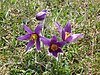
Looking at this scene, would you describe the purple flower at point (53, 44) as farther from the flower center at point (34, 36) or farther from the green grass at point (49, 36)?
the green grass at point (49, 36)

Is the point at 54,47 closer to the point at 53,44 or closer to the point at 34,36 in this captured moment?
the point at 53,44

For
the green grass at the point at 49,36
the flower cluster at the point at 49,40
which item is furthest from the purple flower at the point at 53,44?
the green grass at the point at 49,36

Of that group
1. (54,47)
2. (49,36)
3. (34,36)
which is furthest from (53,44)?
(49,36)

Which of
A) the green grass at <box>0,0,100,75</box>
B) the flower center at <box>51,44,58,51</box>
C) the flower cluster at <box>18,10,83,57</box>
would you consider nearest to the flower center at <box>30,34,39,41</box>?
the flower cluster at <box>18,10,83,57</box>

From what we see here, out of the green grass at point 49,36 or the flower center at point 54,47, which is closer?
the flower center at point 54,47

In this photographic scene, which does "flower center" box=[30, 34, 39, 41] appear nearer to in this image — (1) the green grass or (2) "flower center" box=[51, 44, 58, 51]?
(2) "flower center" box=[51, 44, 58, 51]

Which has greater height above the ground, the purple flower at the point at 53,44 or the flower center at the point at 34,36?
the flower center at the point at 34,36

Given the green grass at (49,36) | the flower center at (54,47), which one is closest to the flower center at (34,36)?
the flower center at (54,47)

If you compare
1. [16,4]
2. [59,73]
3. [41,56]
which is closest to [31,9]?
[16,4]
